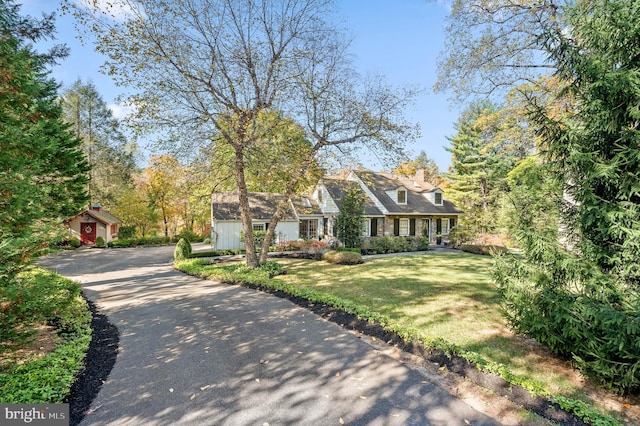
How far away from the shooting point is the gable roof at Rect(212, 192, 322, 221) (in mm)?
24266

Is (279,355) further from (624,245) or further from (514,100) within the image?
(514,100)

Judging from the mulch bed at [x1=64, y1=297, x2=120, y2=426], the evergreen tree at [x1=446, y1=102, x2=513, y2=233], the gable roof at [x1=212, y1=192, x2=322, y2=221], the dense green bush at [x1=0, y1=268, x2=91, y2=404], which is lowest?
the mulch bed at [x1=64, y1=297, x2=120, y2=426]

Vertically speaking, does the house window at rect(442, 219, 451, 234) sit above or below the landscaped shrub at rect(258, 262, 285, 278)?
above

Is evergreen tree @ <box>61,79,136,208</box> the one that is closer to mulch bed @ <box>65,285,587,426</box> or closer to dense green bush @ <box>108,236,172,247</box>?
dense green bush @ <box>108,236,172,247</box>

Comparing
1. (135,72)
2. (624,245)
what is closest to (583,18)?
(624,245)

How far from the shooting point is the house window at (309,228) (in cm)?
2647

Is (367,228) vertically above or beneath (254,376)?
above

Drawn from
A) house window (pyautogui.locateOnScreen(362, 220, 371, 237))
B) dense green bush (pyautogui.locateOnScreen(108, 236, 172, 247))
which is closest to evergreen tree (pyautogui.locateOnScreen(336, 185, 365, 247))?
house window (pyautogui.locateOnScreen(362, 220, 371, 237))

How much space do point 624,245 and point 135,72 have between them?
13699 mm

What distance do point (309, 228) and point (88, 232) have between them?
20583 mm

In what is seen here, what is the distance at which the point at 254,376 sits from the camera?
4.72 meters

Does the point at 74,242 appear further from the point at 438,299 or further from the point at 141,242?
the point at 438,299

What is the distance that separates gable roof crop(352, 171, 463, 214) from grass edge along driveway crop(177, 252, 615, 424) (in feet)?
29.5

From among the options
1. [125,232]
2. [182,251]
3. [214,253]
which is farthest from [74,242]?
[182,251]
